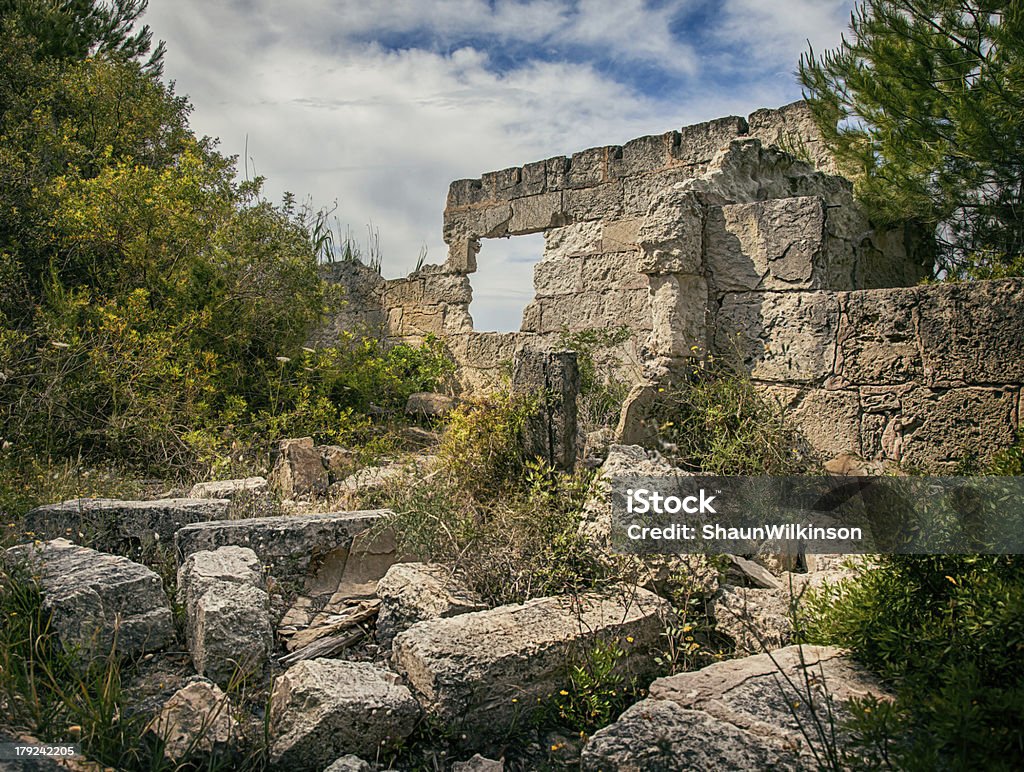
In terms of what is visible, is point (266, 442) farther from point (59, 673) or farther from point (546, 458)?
point (59, 673)

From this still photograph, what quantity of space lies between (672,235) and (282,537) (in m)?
3.44

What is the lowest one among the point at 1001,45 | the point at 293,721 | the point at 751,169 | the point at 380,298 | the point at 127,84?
the point at 293,721

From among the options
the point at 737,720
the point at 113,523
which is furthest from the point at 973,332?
the point at 113,523

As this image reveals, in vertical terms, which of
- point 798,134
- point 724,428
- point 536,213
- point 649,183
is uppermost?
point 798,134

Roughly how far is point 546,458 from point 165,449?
3219 millimetres

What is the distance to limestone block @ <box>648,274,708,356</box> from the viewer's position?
5852 millimetres

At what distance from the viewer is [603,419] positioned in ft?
20.6

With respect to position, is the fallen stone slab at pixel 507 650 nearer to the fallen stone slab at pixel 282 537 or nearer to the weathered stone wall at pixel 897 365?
the fallen stone slab at pixel 282 537

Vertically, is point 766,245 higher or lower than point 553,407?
higher

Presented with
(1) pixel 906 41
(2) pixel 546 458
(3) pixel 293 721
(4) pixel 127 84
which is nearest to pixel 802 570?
(2) pixel 546 458

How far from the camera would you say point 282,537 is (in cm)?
449

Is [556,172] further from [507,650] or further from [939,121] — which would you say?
[507,650]

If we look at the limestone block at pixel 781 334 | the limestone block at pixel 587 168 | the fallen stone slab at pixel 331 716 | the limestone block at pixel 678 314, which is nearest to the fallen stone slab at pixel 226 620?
the fallen stone slab at pixel 331 716

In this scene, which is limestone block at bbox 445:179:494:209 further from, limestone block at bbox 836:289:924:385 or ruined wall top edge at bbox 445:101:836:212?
limestone block at bbox 836:289:924:385
